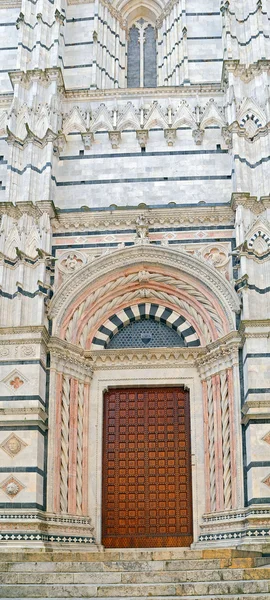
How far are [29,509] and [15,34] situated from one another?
11555 millimetres

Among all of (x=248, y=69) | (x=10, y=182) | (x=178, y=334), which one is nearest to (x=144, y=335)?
(x=178, y=334)

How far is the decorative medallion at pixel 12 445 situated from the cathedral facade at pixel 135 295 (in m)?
0.02

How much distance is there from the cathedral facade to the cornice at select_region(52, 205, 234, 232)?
32mm

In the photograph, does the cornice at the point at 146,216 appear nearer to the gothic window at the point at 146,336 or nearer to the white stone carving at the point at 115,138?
the white stone carving at the point at 115,138

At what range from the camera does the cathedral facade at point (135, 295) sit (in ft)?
46.8

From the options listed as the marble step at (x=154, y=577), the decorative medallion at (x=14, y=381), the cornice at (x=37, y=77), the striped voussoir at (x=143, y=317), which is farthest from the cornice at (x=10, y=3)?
the marble step at (x=154, y=577)

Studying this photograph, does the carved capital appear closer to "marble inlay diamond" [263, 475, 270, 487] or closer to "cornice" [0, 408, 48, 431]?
"cornice" [0, 408, 48, 431]

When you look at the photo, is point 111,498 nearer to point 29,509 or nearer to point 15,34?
point 29,509

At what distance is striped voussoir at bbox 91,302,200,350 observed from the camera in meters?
15.9

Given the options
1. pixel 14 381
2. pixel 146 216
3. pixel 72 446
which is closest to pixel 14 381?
pixel 14 381

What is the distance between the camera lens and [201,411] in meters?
15.3

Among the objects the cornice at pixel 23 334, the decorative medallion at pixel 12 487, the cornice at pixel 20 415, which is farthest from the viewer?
the cornice at pixel 23 334

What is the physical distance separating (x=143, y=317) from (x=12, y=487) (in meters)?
4.36

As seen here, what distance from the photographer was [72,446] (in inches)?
589
